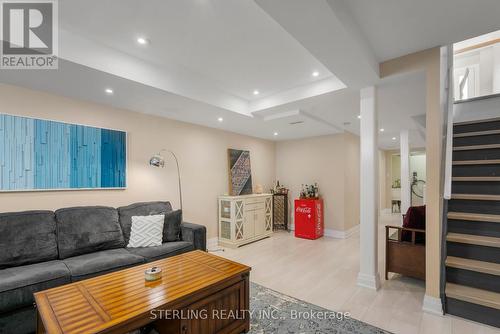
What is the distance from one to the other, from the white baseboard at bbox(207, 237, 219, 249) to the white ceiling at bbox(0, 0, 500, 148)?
237 centimetres

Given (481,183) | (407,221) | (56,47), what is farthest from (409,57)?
(56,47)

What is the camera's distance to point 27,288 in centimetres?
186

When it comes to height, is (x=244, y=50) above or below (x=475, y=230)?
above

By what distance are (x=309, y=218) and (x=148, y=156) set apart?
343 cm

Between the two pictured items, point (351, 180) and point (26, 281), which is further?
point (351, 180)

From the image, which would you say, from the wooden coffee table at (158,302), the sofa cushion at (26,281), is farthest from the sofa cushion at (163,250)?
the sofa cushion at (26,281)

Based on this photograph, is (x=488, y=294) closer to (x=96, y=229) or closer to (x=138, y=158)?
(x=96, y=229)

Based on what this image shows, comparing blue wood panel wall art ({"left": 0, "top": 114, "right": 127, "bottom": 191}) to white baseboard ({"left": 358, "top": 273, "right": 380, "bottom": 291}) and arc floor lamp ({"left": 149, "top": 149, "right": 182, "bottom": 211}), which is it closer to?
arc floor lamp ({"left": 149, "top": 149, "right": 182, "bottom": 211})

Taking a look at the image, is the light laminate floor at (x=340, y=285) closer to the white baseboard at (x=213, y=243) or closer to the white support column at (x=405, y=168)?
the white baseboard at (x=213, y=243)

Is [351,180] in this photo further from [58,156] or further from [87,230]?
[58,156]

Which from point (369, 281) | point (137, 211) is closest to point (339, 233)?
point (369, 281)

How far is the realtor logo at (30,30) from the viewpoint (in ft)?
5.94

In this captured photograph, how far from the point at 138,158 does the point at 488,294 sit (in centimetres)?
427

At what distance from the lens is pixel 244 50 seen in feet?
7.70
